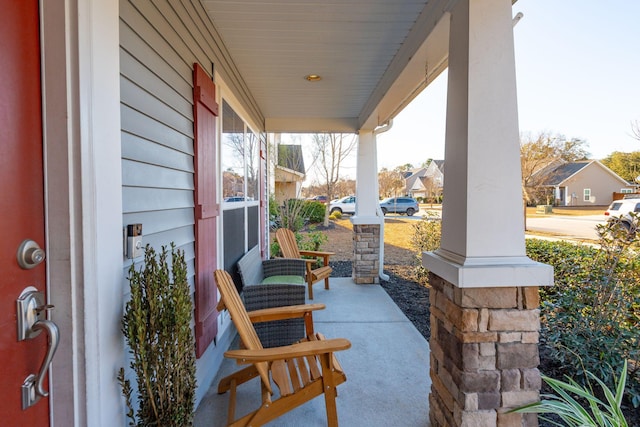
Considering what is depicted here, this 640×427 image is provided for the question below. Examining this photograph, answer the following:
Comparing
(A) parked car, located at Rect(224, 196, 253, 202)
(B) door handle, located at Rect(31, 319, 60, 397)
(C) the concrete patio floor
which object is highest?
(A) parked car, located at Rect(224, 196, 253, 202)

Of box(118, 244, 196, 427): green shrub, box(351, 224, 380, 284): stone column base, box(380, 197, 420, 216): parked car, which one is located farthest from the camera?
box(380, 197, 420, 216): parked car

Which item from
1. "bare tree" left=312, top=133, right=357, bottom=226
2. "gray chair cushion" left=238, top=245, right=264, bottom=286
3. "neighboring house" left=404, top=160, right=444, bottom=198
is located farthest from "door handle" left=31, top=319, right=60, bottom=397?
"neighboring house" left=404, top=160, right=444, bottom=198

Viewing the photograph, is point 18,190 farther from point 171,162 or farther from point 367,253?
point 367,253

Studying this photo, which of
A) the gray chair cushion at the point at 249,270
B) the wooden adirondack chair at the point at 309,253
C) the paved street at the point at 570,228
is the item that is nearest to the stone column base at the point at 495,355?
the gray chair cushion at the point at 249,270

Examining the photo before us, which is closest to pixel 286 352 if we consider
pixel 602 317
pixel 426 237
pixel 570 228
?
pixel 602 317

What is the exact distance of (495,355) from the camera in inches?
59.7

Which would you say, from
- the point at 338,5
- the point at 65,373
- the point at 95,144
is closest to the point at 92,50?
the point at 95,144

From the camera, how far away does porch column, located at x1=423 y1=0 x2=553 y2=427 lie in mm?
1510

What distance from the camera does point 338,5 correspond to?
2.23 m

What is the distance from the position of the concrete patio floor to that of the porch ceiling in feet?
8.30

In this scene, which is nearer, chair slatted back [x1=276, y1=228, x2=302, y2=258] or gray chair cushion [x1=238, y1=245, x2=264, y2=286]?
gray chair cushion [x1=238, y1=245, x2=264, y2=286]

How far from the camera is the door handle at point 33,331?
0.91 metres

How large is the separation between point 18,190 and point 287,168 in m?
9.68

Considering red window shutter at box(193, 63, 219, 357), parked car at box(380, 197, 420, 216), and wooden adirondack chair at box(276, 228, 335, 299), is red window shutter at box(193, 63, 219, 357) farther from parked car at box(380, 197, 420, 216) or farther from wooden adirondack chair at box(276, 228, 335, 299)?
parked car at box(380, 197, 420, 216)
